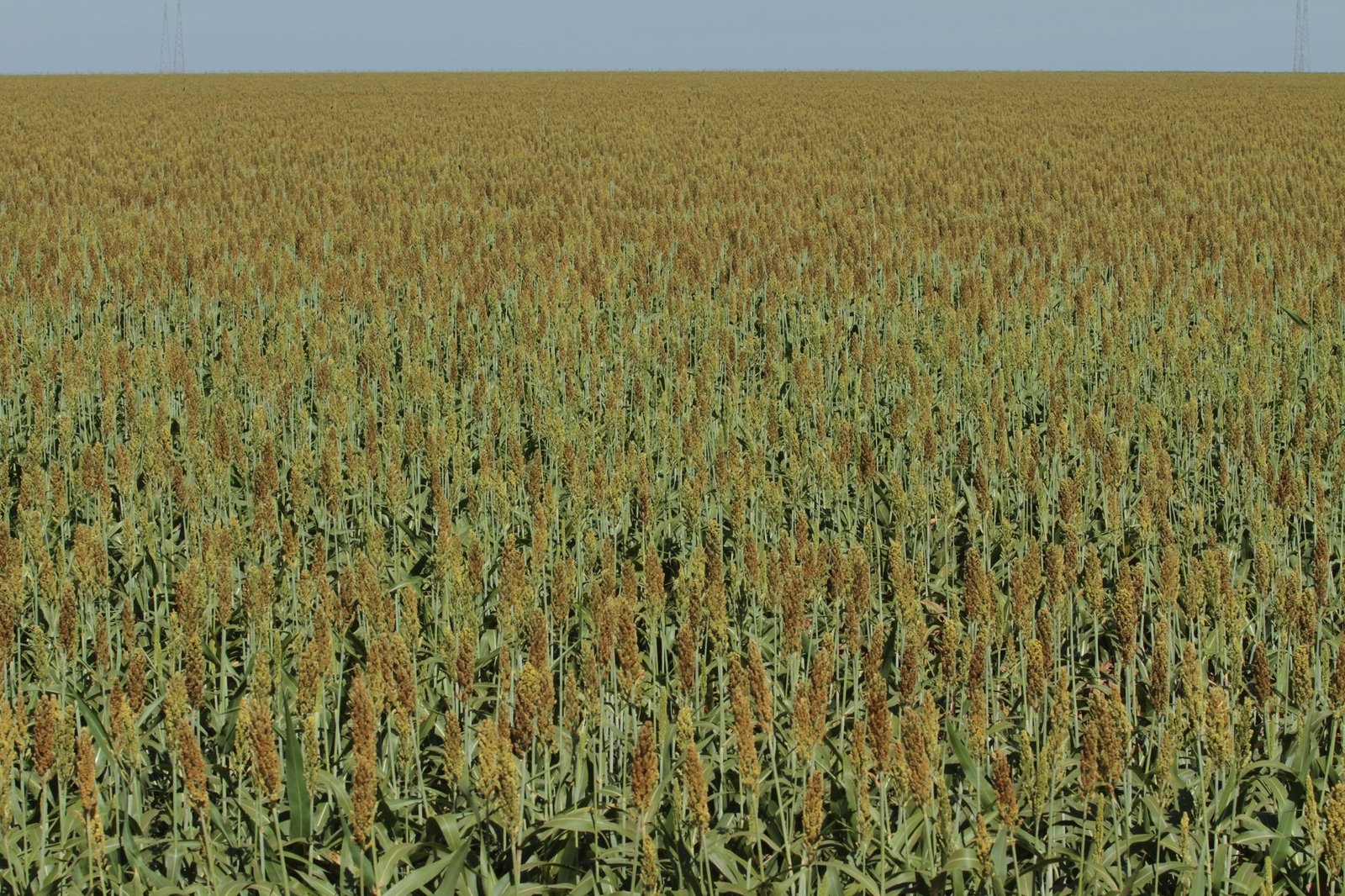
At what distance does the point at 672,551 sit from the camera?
5.07 metres

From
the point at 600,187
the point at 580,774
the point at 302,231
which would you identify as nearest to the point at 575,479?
the point at 580,774

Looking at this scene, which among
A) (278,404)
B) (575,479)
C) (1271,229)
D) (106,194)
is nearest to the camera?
(575,479)

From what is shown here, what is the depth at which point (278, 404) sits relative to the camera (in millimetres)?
6109

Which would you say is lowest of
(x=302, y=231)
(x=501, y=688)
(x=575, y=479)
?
(x=501, y=688)

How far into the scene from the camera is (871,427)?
21.1 feet

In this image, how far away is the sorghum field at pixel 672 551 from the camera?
2650 mm

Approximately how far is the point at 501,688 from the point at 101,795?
1.05 m

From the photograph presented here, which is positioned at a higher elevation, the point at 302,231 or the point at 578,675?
the point at 302,231

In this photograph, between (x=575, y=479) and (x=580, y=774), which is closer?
(x=580, y=774)

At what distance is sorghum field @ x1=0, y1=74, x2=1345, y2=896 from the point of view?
2.65 metres

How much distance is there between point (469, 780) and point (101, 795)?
3.01 ft

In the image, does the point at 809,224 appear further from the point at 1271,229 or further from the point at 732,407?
the point at 732,407

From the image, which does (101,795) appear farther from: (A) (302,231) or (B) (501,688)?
(A) (302,231)

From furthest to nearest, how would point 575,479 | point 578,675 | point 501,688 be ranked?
1. point 575,479
2. point 578,675
3. point 501,688
